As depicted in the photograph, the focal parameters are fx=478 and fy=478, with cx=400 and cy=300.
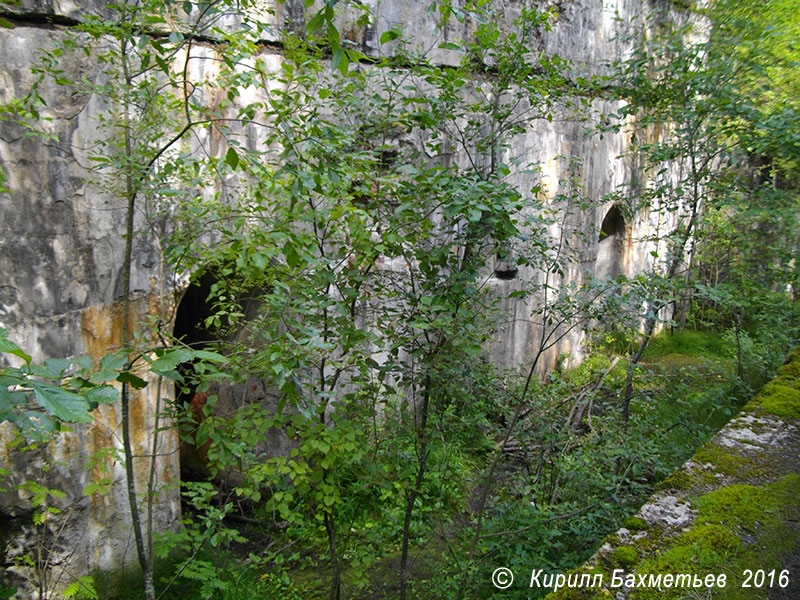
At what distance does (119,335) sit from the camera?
371 centimetres

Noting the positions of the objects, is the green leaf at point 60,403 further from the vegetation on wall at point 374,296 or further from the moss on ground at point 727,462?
the moss on ground at point 727,462

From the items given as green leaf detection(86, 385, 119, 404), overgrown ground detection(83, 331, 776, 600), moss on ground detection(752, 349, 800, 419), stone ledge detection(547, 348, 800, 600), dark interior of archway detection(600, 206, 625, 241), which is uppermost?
dark interior of archway detection(600, 206, 625, 241)

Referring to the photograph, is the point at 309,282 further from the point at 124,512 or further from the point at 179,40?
the point at 124,512

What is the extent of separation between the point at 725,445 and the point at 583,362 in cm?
632

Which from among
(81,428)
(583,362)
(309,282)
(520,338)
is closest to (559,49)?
(520,338)

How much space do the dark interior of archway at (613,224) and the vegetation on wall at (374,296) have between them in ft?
14.8

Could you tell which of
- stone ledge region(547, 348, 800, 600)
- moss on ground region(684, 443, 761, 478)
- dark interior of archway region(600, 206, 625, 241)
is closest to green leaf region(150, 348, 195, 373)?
stone ledge region(547, 348, 800, 600)

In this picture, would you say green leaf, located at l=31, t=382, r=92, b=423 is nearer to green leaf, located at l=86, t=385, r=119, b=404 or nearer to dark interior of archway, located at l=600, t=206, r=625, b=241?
green leaf, located at l=86, t=385, r=119, b=404

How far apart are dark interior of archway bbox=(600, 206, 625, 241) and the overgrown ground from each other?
4947 mm

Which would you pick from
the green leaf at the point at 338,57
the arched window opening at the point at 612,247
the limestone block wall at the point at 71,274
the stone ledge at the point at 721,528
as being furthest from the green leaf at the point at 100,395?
the arched window opening at the point at 612,247

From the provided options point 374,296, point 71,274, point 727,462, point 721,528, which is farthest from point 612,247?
point 71,274

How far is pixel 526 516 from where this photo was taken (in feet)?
9.70

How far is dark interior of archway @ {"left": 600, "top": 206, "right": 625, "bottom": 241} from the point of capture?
912 cm

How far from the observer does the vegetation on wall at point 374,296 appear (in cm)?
215
